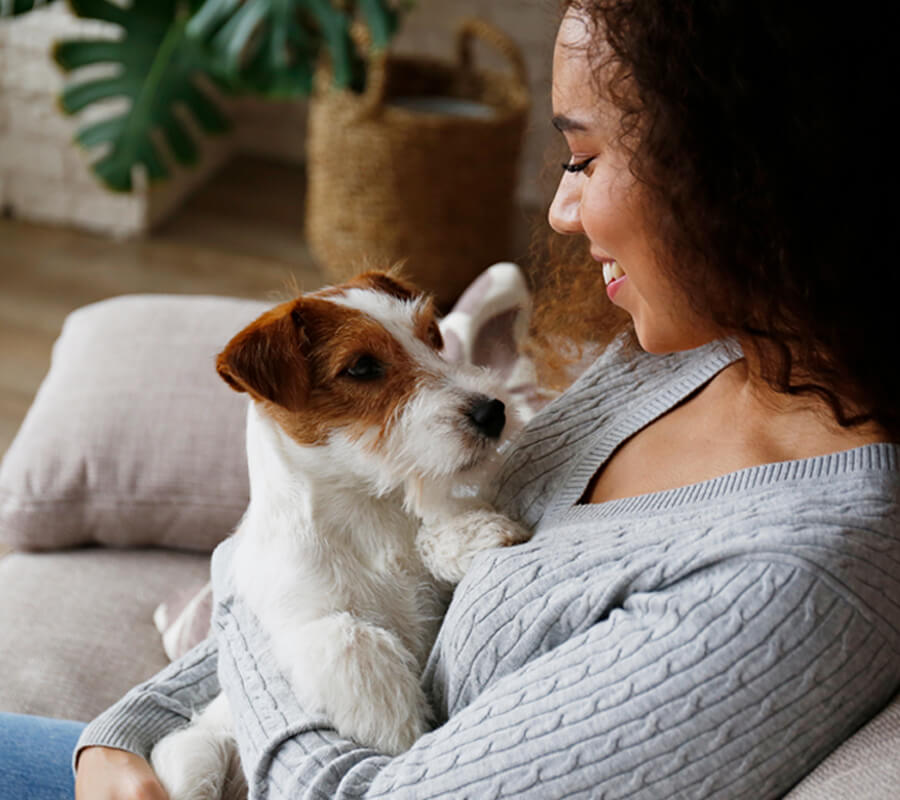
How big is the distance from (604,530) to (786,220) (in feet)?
1.07

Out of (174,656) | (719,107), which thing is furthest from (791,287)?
(174,656)

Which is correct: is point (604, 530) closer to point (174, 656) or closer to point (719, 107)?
point (719, 107)

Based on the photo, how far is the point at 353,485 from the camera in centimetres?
113

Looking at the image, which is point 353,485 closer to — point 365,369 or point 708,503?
point 365,369

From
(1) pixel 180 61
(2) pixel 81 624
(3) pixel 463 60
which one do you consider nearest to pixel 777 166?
(2) pixel 81 624

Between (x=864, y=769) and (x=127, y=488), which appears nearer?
(x=864, y=769)

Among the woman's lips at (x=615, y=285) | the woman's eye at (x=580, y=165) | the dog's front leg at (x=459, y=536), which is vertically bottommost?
the dog's front leg at (x=459, y=536)

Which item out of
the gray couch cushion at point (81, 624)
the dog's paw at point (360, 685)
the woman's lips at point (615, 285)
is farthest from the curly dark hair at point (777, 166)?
the gray couch cushion at point (81, 624)

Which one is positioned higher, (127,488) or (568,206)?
(568,206)

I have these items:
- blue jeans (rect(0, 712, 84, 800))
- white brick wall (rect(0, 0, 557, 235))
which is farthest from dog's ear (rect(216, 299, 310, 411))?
white brick wall (rect(0, 0, 557, 235))

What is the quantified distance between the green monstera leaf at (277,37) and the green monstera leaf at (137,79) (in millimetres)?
→ 212

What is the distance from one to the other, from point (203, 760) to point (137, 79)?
111 inches

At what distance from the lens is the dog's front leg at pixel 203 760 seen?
1132 mm

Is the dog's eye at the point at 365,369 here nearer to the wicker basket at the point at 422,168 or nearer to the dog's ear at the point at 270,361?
the dog's ear at the point at 270,361
